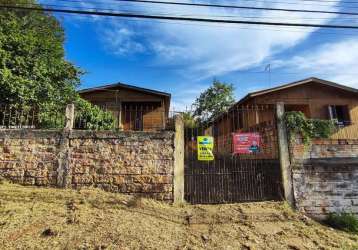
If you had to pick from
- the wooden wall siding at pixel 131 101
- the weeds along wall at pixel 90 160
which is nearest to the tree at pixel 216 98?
the wooden wall siding at pixel 131 101

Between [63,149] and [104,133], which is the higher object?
[104,133]

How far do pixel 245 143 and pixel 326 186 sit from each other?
219cm

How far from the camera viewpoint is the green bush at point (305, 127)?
6.50 meters

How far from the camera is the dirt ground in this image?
4.36m

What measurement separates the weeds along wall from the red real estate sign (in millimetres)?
1673

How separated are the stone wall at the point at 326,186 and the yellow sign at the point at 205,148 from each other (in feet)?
6.85

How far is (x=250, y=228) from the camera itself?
5.21m

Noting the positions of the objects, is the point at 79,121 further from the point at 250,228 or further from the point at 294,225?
the point at 294,225

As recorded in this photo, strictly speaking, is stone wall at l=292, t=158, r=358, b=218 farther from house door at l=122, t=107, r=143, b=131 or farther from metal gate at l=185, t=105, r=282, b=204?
house door at l=122, t=107, r=143, b=131

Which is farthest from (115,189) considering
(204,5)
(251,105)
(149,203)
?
(251,105)

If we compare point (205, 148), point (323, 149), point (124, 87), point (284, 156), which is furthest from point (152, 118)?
point (323, 149)

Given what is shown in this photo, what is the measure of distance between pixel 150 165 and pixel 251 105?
925 cm

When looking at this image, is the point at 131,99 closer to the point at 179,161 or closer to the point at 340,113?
the point at 179,161

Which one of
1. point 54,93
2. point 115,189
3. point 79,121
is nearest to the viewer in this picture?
point 115,189
